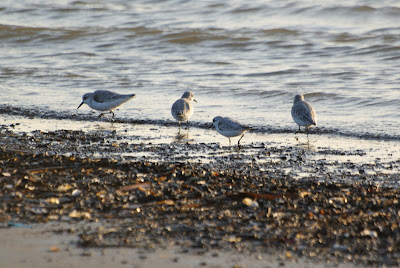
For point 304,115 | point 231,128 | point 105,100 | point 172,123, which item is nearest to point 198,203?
point 231,128

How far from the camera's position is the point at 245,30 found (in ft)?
63.6

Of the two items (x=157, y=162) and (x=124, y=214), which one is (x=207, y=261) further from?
(x=157, y=162)

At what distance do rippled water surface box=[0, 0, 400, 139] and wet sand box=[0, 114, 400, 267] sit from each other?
2.58m

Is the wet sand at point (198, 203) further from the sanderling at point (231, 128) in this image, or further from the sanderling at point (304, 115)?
the sanderling at point (304, 115)

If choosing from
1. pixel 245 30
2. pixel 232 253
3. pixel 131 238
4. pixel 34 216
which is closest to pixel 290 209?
pixel 232 253

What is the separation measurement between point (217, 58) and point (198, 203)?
11.3 metres

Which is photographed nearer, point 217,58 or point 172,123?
point 172,123

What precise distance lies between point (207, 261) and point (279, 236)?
0.75 m

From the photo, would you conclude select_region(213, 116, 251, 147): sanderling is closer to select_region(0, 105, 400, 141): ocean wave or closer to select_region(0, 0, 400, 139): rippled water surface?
select_region(0, 105, 400, 141): ocean wave

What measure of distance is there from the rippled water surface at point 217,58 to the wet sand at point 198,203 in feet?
8.46

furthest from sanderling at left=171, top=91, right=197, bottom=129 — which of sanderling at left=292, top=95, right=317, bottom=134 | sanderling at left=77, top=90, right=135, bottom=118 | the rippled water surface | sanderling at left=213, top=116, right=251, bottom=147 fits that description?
sanderling at left=292, top=95, right=317, bottom=134

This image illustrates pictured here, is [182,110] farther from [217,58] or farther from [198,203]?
[217,58]

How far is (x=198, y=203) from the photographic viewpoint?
550 cm

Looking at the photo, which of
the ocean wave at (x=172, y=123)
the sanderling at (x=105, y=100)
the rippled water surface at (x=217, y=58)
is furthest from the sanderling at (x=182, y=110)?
the sanderling at (x=105, y=100)
